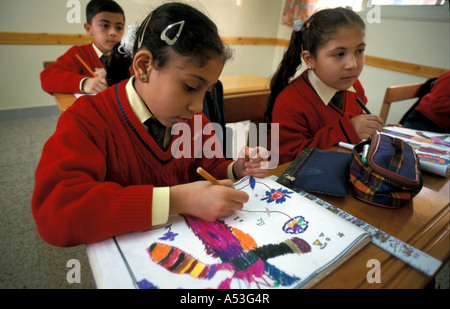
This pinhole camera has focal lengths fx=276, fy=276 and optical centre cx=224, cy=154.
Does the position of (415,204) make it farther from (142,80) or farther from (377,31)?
(377,31)

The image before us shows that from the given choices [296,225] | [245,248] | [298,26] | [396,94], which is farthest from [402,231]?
[396,94]

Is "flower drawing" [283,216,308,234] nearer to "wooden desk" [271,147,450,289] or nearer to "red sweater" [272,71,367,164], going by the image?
"wooden desk" [271,147,450,289]

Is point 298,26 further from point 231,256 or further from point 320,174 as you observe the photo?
point 231,256

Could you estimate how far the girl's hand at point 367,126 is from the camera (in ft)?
3.43

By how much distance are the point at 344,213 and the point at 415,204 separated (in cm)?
21

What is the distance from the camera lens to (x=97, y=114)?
65 cm

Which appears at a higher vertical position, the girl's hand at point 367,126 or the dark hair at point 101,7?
the dark hair at point 101,7

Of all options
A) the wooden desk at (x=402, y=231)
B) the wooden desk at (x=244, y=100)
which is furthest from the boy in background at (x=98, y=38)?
the wooden desk at (x=402, y=231)

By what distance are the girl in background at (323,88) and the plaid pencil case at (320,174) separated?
1.01 ft

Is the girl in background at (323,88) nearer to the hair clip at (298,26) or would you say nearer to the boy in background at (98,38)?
the hair clip at (298,26)

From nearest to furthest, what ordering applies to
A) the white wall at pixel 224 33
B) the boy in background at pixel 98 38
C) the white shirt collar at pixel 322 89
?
the white shirt collar at pixel 322 89 < the boy in background at pixel 98 38 < the white wall at pixel 224 33

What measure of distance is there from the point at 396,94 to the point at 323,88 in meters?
0.89

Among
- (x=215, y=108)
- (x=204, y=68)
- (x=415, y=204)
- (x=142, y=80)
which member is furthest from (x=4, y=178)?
(x=415, y=204)
